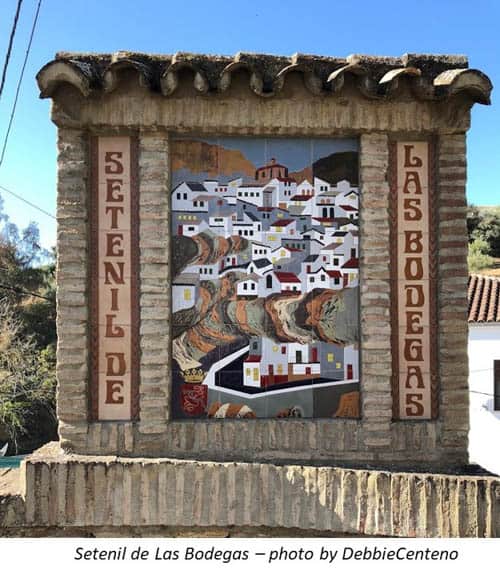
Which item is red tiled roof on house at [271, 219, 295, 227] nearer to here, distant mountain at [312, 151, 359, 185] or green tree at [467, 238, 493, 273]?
distant mountain at [312, 151, 359, 185]

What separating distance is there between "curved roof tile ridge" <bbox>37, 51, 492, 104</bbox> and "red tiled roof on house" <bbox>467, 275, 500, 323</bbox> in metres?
8.15

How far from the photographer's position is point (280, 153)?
147 inches

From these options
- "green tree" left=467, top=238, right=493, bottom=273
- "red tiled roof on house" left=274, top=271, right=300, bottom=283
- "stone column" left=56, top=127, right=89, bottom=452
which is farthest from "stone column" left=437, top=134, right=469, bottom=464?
"green tree" left=467, top=238, right=493, bottom=273

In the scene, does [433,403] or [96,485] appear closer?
[96,485]

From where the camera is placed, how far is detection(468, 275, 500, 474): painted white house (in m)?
10.7

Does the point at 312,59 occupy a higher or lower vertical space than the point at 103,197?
higher

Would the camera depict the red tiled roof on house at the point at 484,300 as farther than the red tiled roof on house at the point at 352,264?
Yes

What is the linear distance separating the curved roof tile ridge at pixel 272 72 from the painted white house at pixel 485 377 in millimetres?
8236

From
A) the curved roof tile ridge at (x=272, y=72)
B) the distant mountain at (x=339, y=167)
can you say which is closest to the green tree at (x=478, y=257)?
the curved roof tile ridge at (x=272, y=72)

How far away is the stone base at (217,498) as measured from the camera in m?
3.23

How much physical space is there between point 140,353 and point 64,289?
0.72 m

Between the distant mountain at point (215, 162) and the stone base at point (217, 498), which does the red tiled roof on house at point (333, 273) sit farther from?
the stone base at point (217, 498)

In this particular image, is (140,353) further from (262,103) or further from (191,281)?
(262,103)

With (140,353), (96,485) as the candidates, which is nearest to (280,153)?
(140,353)
